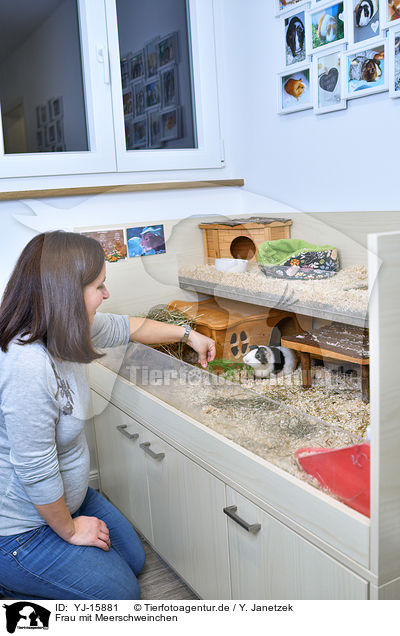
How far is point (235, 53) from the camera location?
6.92ft

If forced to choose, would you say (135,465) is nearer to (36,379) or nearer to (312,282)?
(36,379)

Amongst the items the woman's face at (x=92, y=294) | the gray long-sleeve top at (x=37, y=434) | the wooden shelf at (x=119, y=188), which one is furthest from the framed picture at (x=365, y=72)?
the gray long-sleeve top at (x=37, y=434)

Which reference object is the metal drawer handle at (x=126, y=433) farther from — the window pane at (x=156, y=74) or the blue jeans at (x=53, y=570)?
the window pane at (x=156, y=74)

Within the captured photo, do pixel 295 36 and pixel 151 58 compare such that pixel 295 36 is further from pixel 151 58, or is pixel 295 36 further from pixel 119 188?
pixel 119 188

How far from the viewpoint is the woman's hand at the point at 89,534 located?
1.25 metres

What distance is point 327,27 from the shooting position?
1.63m

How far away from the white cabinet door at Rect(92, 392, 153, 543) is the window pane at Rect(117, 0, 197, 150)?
972 millimetres

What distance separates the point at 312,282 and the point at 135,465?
0.70m

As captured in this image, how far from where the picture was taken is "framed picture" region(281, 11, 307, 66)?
173 cm

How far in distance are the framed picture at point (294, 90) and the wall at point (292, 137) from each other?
0.09 ft

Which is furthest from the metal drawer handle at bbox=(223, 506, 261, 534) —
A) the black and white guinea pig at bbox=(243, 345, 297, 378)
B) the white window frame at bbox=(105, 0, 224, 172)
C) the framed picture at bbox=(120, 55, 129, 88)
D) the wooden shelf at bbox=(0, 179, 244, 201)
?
the framed picture at bbox=(120, 55, 129, 88)

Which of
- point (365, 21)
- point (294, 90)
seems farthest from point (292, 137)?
point (365, 21)

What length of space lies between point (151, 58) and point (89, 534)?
1.66 meters

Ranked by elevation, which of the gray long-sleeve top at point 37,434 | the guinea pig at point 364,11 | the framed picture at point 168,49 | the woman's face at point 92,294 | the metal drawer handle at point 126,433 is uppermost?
the framed picture at point 168,49
